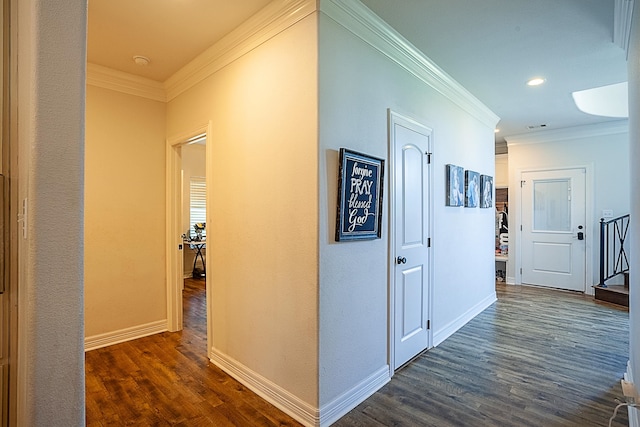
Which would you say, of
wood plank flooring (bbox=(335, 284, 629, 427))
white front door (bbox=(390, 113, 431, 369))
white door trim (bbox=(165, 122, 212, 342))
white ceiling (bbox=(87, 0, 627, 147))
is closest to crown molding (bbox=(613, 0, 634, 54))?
white ceiling (bbox=(87, 0, 627, 147))

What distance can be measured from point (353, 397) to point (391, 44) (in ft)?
8.58

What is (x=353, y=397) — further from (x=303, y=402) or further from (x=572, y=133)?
(x=572, y=133)

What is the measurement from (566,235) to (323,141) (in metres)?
5.54

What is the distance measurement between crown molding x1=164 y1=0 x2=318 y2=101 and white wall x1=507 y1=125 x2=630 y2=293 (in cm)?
542

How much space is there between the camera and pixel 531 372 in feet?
9.01

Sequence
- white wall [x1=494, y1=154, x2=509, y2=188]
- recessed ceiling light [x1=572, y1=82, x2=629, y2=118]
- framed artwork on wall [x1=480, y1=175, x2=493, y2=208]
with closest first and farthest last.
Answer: framed artwork on wall [x1=480, y1=175, x2=493, y2=208], recessed ceiling light [x1=572, y1=82, x2=629, y2=118], white wall [x1=494, y1=154, x2=509, y2=188]

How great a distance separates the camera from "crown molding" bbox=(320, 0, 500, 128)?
2131 mm

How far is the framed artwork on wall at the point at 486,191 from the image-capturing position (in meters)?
4.40

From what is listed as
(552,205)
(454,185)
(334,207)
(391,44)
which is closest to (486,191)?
(454,185)

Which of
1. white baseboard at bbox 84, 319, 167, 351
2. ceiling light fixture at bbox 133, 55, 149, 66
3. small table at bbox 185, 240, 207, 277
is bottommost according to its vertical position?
white baseboard at bbox 84, 319, 167, 351

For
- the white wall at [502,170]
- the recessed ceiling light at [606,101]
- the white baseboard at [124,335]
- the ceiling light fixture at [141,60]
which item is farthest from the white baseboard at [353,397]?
the white wall at [502,170]

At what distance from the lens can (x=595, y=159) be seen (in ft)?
17.6

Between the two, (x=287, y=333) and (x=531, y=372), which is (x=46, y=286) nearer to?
(x=287, y=333)

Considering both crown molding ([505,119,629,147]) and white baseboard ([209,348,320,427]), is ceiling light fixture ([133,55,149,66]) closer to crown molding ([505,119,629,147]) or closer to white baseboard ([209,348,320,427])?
white baseboard ([209,348,320,427])
